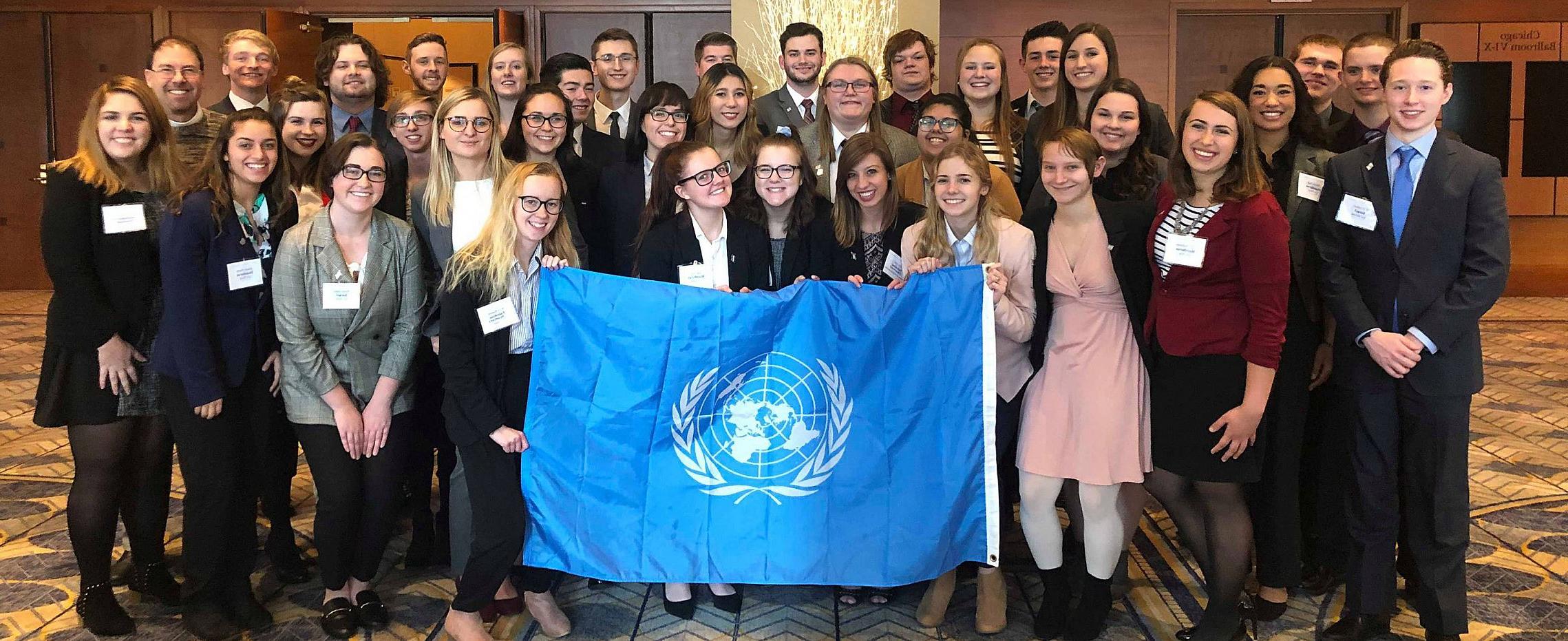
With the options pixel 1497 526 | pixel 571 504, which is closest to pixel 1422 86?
pixel 1497 526

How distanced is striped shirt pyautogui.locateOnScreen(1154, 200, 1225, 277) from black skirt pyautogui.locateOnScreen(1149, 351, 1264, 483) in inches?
10.4

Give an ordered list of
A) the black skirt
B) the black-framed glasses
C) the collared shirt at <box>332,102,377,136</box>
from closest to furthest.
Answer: the black skirt
the black-framed glasses
the collared shirt at <box>332,102,377,136</box>

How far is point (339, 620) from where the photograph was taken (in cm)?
341

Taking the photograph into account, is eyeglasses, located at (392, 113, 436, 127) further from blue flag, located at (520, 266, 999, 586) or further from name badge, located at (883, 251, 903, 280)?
name badge, located at (883, 251, 903, 280)

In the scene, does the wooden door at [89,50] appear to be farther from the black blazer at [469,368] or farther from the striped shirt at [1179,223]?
the striped shirt at [1179,223]

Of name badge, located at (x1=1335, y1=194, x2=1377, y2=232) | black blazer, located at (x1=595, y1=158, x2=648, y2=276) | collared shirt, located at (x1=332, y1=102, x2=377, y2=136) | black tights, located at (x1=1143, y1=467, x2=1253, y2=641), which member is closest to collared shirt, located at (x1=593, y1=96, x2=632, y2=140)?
black blazer, located at (x1=595, y1=158, x2=648, y2=276)

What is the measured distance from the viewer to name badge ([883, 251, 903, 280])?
353 cm

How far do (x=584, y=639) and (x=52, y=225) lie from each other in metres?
1.94

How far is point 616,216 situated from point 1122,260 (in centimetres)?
185

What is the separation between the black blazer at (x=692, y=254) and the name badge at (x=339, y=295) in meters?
0.86

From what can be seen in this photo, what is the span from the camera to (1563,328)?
863cm

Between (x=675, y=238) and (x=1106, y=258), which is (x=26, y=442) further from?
(x=1106, y=258)

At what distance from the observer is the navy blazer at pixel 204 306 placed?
322cm

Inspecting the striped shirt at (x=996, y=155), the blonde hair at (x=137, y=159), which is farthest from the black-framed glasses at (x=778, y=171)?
the blonde hair at (x=137, y=159)
